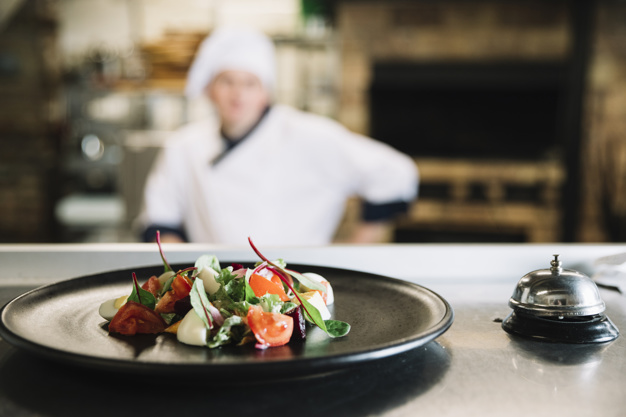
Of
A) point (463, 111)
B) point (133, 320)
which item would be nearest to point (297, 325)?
point (133, 320)

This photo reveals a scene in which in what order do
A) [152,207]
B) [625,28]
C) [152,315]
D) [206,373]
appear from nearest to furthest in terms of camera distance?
[206,373] < [152,315] < [152,207] < [625,28]

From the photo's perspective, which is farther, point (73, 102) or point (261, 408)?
point (73, 102)

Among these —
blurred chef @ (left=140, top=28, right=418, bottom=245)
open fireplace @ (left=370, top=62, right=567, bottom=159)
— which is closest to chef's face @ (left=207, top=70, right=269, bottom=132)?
blurred chef @ (left=140, top=28, right=418, bottom=245)

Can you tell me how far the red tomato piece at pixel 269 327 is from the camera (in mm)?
508

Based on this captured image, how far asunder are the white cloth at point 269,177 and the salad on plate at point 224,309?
1740mm

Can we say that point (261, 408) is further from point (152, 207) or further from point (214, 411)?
point (152, 207)

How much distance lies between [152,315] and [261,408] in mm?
167

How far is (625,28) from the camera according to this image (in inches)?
136

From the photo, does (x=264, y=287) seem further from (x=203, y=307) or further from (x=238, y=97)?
(x=238, y=97)

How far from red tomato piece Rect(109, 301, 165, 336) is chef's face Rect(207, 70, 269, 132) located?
5.99ft

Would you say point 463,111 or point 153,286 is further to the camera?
point 463,111

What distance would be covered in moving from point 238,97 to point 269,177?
32 cm

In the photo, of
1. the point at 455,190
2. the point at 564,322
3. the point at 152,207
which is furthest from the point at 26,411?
the point at 455,190

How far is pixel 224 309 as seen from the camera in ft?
1.85
